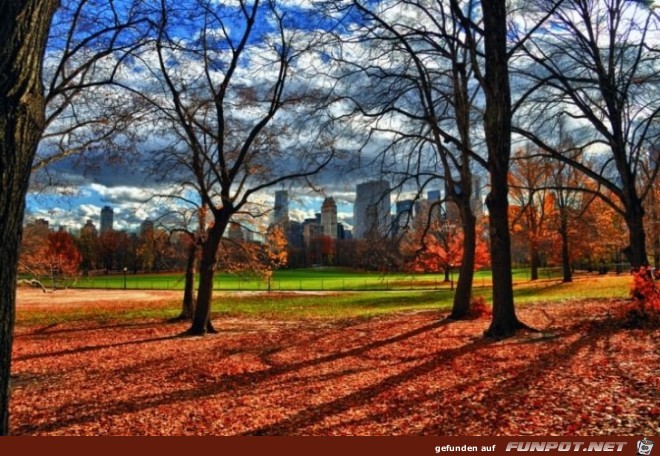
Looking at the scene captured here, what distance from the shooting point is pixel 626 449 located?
389 centimetres

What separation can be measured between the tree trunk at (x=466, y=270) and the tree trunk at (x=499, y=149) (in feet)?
13.6

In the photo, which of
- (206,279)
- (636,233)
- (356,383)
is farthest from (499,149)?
(206,279)

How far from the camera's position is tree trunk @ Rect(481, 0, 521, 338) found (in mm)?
10070

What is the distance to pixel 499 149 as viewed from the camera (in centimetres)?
1031

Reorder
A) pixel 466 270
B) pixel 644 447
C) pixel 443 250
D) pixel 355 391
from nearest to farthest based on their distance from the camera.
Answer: pixel 644 447
pixel 355 391
pixel 466 270
pixel 443 250

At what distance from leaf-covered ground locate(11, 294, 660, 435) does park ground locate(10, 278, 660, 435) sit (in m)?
0.03

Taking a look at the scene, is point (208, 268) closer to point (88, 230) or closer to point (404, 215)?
point (404, 215)

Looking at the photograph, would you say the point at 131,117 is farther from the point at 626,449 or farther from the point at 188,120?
the point at 626,449

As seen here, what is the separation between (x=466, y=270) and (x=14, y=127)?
45.4 ft

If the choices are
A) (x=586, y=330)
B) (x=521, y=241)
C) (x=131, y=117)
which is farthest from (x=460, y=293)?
(x=521, y=241)

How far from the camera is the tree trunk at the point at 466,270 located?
14.7 meters

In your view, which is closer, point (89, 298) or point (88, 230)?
point (89, 298)

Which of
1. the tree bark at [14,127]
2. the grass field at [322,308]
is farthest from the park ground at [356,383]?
the grass field at [322,308]

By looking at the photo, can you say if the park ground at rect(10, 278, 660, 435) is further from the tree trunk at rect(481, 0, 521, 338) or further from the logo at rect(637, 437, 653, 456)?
the tree trunk at rect(481, 0, 521, 338)
